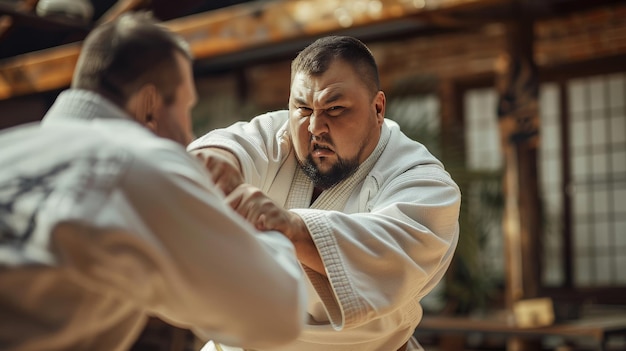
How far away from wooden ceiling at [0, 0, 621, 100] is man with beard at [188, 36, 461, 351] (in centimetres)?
314

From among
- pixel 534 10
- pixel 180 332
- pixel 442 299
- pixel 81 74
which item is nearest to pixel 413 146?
pixel 81 74

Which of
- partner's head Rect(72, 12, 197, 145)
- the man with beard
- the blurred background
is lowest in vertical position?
the blurred background

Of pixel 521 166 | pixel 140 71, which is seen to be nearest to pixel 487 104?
pixel 521 166

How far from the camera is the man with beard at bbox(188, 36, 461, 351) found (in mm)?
2373

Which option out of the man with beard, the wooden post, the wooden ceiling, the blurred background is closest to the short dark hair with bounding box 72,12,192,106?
the man with beard

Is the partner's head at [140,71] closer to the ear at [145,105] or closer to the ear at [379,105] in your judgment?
the ear at [145,105]

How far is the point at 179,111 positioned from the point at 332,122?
85 centimetres

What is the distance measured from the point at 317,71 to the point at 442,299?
5.88 metres

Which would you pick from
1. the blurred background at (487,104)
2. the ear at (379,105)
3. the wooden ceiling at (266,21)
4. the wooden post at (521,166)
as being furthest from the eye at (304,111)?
the wooden post at (521,166)

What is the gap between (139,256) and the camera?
1701 mm

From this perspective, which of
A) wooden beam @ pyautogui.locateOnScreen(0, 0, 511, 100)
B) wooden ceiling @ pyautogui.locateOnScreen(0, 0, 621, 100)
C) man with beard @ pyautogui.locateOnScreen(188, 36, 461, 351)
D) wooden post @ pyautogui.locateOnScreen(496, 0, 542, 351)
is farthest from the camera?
wooden post @ pyautogui.locateOnScreen(496, 0, 542, 351)

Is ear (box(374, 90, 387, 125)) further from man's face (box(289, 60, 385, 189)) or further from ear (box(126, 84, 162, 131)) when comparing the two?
ear (box(126, 84, 162, 131))

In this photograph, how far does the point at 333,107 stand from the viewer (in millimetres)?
2695

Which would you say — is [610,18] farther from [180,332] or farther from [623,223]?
[180,332]
